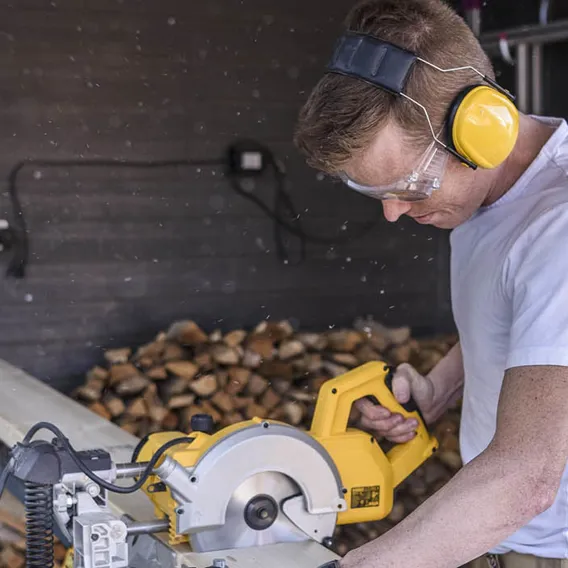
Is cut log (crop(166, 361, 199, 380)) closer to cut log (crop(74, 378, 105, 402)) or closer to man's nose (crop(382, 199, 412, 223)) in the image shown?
cut log (crop(74, 378, 105, 402))

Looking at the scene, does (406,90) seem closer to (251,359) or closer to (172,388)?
(172,388)

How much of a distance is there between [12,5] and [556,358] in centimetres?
410

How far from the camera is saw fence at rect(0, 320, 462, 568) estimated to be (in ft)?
14.8

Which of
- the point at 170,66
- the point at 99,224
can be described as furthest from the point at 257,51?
the point at 99,224

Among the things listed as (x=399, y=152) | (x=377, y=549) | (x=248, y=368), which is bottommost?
(x=248, y=368)

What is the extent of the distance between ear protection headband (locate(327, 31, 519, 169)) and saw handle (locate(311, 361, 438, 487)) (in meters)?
0.60

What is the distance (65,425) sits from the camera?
321 cm

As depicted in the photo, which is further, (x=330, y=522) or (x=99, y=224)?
(x=99, y=224)

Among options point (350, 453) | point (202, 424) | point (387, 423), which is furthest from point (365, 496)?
point (202, 424)

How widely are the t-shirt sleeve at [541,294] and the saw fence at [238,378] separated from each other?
2775mm

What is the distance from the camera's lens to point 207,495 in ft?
5.51

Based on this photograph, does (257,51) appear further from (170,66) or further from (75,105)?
(75,105)

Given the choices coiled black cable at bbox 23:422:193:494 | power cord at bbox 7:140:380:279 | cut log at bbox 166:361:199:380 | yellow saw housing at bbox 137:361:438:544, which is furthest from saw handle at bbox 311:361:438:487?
power cord at bbox 7:140:380:279

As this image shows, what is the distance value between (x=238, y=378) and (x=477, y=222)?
3.03 metres
